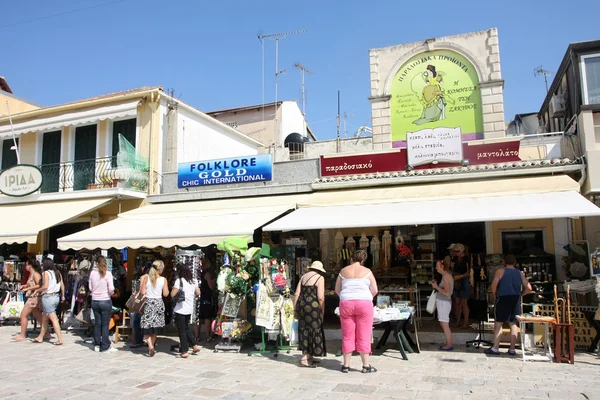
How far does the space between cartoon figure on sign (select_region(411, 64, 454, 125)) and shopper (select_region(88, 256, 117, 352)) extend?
7981mm

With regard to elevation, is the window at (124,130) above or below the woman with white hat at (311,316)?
above

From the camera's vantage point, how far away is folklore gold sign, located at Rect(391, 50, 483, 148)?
11258mm

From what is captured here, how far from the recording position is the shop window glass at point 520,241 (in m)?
10.2

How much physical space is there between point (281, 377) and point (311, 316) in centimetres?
104

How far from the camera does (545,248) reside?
1008 centimetres

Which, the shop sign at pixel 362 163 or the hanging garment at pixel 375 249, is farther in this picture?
the hanging garment at pixel 375 249

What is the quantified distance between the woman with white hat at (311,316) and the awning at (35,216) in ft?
23.8

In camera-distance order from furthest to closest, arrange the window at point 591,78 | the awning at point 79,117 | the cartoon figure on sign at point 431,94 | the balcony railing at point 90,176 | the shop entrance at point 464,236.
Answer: the awning at point 79,117 → the balcony railing at point 90,176 → the cartoon figure on sign at point 431,94 → the shop entrance at point 464,236 → the window at point 591,78

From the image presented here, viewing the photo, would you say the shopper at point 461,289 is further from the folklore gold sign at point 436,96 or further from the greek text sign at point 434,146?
the folklore gold sign at point 436,96

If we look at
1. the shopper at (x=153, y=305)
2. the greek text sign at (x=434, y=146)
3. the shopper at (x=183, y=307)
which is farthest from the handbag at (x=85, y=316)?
the greek text sign at (x=434, y=146)

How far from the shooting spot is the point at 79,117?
512 inches

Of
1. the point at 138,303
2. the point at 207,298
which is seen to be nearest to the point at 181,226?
the point at 207,298

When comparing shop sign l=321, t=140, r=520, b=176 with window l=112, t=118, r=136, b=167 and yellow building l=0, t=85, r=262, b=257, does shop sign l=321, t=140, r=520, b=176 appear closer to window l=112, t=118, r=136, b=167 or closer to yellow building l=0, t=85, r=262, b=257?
yellow building l=0, t=85, r=262, b=257

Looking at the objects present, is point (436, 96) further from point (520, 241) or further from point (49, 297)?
point (49, 297)
